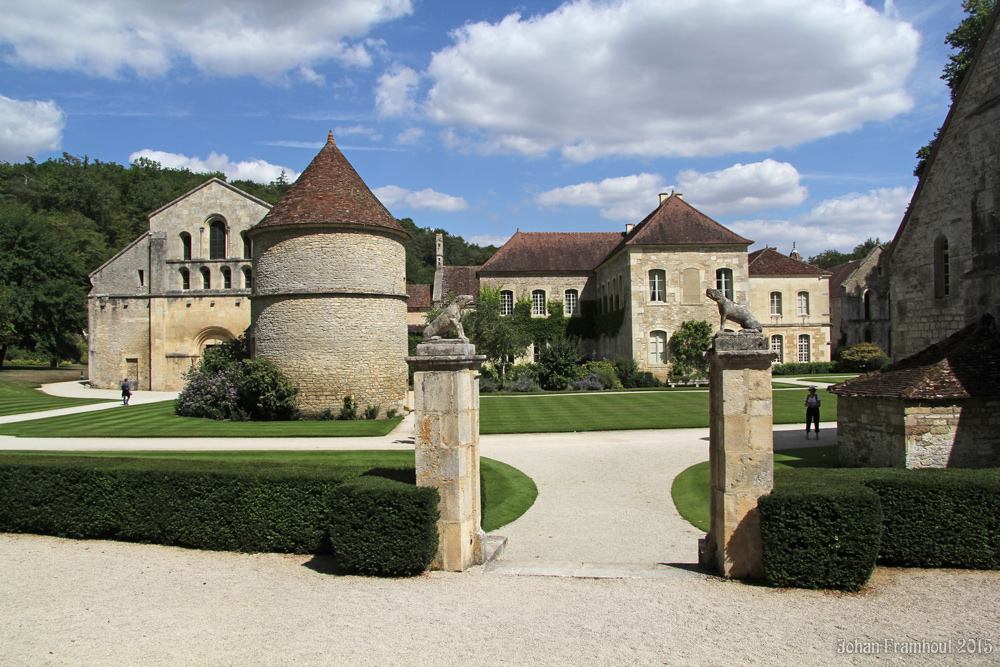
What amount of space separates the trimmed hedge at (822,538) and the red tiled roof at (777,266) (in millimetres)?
34314

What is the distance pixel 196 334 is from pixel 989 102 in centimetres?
3361

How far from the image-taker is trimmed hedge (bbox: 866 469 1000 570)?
6.35 m

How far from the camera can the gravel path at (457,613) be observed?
15.1ft

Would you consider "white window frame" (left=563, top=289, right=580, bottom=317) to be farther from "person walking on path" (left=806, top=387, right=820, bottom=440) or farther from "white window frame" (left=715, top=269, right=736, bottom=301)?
"person walking on path" (left=806, top=387, right=820, bottom=440)

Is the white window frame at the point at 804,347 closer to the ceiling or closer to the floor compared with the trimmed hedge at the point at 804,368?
closer to the ceiling

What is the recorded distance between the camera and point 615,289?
1353 inches

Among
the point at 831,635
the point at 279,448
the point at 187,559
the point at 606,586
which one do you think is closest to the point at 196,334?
the point at 279,448

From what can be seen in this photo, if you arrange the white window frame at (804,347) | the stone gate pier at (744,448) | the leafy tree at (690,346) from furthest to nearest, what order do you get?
the white window frame at (804,347) < the leafy tree at (690,346) < the stone gate pier at (744,448)

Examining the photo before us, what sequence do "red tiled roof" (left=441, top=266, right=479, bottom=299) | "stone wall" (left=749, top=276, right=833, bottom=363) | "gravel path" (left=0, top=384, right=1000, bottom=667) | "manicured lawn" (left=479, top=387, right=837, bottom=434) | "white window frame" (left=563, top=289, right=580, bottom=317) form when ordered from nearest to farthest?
"gravel path" (left=0, top=384, right=1000, bottom=667) → "manicured lawn" (left=479, top=387, right=837, bottom=434) → "stone wall" (left=749, top=276, right=833, bottom=363) → "white window frame" (left=563, top=289, right=580, bottom=317) → "red tiled roof" (left=441, top=266, right=479, bottom=299)

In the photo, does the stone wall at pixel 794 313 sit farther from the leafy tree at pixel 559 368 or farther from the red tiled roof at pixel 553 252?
the leafy tree at pixel 559 368

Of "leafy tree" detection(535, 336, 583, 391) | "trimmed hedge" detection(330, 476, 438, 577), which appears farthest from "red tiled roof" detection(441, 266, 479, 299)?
"trimmed hedge" detection(330, 476, 438, 577)

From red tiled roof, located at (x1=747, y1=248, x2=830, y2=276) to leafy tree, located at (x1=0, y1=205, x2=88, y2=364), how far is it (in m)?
45.5

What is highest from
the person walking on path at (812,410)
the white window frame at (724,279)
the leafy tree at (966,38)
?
the leafy tree at (966,38)

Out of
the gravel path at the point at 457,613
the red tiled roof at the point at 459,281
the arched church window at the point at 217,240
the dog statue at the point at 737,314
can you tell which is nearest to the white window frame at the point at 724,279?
the red tiled roof at the point at 459,281
